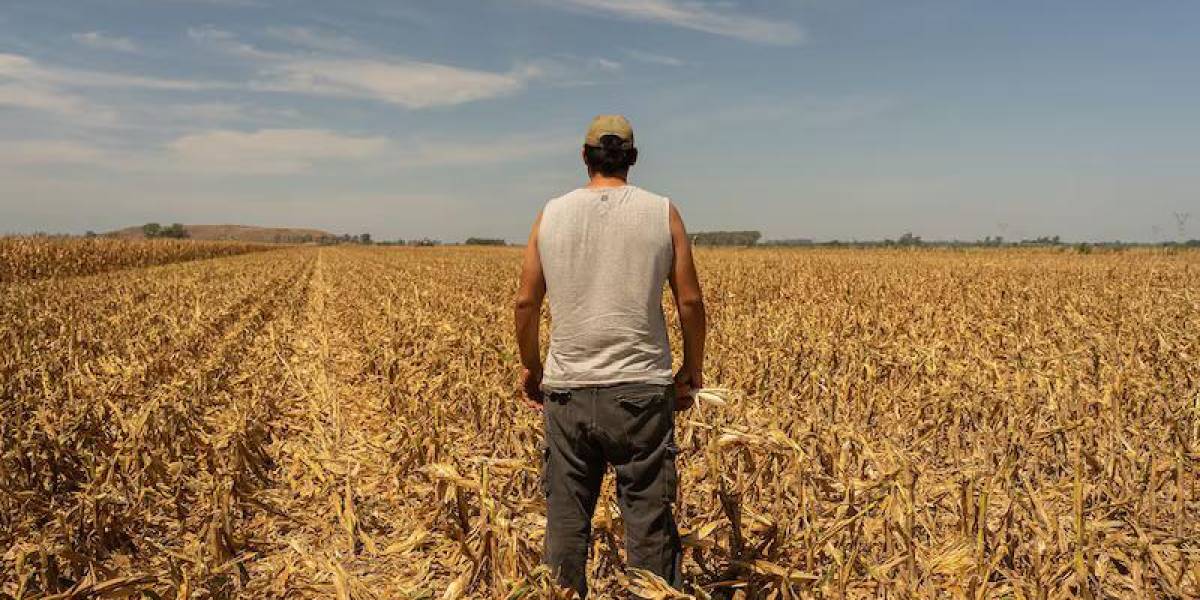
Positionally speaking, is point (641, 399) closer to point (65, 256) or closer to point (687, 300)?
point (687, 300)

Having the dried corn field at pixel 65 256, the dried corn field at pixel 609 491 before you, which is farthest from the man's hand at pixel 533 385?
the dried corn field at pixel 65 256

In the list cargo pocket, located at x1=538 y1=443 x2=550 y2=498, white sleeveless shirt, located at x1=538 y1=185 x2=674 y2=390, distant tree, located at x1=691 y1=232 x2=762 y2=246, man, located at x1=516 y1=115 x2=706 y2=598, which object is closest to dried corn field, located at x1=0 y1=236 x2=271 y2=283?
cargo pocket, located at x1=538 y1=443 x2=550 y2=498

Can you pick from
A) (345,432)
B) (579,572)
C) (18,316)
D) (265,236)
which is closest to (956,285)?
(345,432)

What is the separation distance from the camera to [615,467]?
2.84 m

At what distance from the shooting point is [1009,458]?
160 inches

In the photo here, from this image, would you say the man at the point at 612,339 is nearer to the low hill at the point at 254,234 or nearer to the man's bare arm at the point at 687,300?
the man's bare arm at the point at 687,300

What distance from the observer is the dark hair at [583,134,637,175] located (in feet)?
8.34

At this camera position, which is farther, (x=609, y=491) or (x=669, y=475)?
(x=609, y=491)

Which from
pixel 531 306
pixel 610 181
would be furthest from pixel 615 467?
pixel 610 181

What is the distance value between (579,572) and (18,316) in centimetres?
1235

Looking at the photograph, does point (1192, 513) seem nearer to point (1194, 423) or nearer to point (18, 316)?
point (1194, 423)

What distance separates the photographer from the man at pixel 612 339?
2562 millimetres

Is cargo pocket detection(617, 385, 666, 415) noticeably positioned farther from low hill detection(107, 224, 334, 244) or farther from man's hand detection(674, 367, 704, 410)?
low hill detection(107, 224, 334, 244)

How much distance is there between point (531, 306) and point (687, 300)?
0.63m
